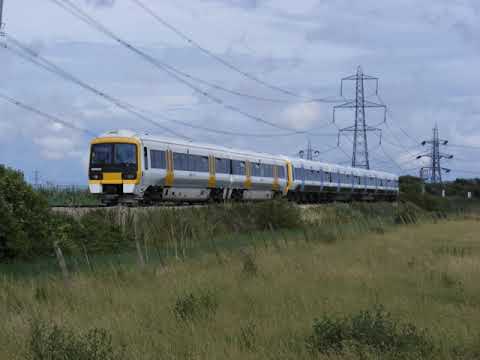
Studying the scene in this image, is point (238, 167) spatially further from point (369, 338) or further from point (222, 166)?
point (369, 338)

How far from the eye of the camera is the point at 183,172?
31.2 metres

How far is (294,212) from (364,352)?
2449cm

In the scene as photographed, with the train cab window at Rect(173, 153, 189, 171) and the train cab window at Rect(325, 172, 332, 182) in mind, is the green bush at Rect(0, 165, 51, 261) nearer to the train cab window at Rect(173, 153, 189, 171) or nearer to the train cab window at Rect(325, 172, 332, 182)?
the train cab window at Rect(173, 153, 189, 171)

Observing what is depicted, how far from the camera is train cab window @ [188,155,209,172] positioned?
105ft

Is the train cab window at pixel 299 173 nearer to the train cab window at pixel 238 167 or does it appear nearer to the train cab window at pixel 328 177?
the train cab window at pixel 328 177

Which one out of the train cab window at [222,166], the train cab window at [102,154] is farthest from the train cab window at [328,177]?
the train cab window at [102,154]

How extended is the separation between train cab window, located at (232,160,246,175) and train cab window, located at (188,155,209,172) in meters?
3.30

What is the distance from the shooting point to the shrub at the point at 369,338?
28.2 ft

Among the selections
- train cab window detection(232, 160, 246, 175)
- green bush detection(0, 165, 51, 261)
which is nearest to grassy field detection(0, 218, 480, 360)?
green bush detection(0, 165, 51, 261)

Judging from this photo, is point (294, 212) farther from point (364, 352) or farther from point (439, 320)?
point (364, 352)

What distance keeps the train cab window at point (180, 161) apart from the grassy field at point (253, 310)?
11994 millimetres

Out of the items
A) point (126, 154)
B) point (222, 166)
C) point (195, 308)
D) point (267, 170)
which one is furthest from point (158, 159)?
point (195, 308)

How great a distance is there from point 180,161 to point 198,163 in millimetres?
1876

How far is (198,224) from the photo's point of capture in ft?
86.5
